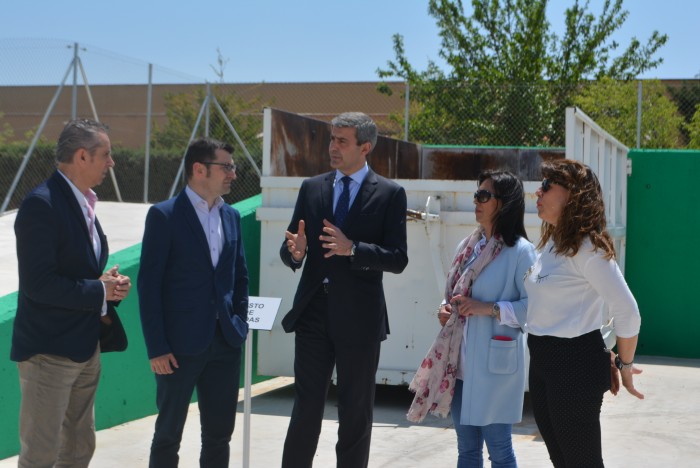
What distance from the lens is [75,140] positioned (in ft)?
12.5

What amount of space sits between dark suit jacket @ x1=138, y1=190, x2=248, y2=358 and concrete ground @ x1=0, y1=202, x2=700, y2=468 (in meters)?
1.64

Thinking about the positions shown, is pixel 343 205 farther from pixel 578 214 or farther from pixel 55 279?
pixel 55 279

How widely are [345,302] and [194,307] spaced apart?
0.68m

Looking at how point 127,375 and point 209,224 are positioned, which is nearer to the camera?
point 209,224

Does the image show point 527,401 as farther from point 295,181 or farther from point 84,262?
point 84,262

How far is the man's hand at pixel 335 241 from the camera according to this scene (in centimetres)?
412

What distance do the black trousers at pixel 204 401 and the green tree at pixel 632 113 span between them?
10056 millimetres

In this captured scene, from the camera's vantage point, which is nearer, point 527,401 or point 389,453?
point 389,453

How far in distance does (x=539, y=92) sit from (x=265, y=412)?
9.71 metres

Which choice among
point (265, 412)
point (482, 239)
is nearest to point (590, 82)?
point (265, 412)

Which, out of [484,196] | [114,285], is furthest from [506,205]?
[114,285]

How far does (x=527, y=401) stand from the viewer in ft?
24.2

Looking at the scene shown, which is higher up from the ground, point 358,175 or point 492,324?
point 358,175

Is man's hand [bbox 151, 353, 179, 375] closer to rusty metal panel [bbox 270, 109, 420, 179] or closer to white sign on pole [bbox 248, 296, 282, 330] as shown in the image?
white sign on pole [bbox 248, 296, 282, 330]
